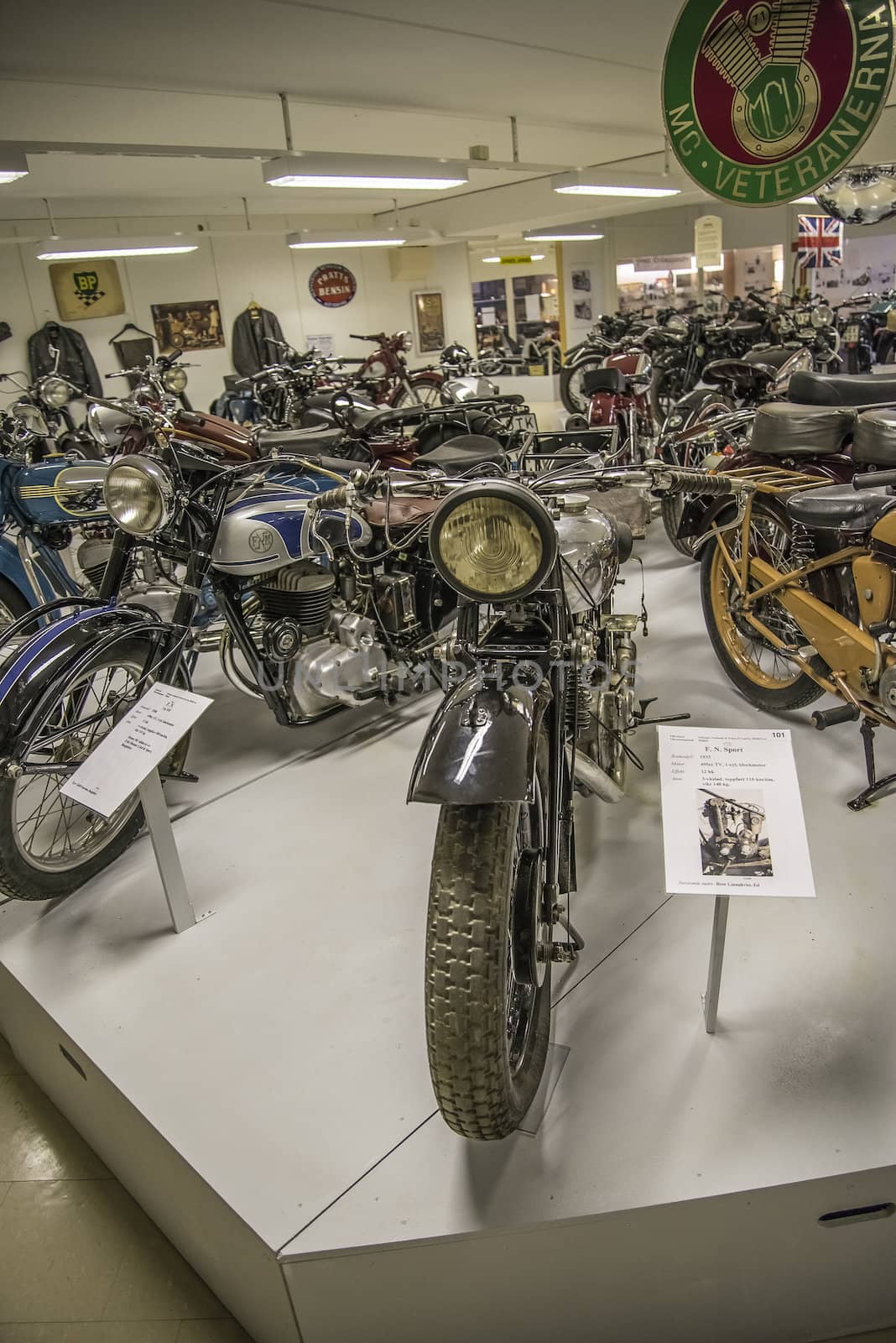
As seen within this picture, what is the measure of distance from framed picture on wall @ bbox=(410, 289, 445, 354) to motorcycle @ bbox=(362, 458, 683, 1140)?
11.3 metres

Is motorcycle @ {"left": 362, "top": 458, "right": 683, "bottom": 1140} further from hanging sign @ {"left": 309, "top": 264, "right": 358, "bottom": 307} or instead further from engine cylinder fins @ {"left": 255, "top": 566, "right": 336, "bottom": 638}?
hanging sign @ {"left": 309, "top": 264, "right": 358, "bottom": 307}

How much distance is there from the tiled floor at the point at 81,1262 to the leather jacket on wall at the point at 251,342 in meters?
9.71

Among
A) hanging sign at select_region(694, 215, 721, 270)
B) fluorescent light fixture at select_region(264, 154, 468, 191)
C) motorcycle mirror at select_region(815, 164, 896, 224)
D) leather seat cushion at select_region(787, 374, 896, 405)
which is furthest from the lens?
hanging sign at select_region(694, 215, 721, 270)

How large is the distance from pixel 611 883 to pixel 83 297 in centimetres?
933

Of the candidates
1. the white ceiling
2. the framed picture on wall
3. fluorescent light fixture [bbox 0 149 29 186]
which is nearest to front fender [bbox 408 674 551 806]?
the white ceiling

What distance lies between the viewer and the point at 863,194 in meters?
4.98

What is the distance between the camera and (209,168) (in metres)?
7.01

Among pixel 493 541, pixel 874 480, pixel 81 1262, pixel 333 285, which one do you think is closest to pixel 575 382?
pixel 333 285

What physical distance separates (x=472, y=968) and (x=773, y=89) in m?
2.35

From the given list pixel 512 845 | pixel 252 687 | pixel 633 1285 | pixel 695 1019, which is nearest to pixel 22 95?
pixel 252 687

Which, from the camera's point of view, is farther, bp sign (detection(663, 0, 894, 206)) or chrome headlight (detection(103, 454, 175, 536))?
chrome headlight (detection(103, 454, 175, 536))

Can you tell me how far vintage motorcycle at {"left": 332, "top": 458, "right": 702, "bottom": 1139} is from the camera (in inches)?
52.4

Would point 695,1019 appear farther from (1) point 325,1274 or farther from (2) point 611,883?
(1) point 325,1274

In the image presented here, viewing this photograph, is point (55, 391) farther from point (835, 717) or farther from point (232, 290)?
point (835, 717)
